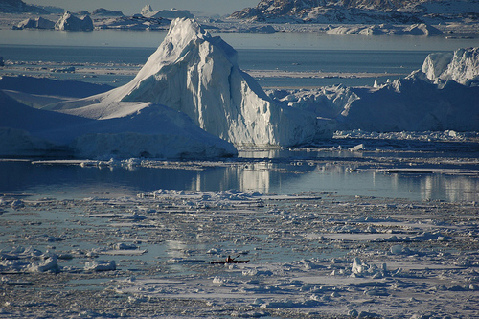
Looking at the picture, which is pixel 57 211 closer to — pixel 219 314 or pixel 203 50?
pixel 219 314

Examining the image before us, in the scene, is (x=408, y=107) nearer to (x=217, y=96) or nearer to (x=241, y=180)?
(x=217, y=96)

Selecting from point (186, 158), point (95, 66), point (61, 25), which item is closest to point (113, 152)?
point (186, 158)

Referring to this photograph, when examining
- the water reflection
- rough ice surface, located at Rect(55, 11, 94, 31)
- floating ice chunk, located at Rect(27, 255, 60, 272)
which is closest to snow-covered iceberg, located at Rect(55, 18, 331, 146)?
the water reflection

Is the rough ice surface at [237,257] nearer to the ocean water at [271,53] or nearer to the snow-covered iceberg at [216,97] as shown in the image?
the snow-covered iceberg at [216,97]

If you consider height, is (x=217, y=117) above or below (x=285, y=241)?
above

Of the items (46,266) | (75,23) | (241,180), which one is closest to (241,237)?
(46,266)

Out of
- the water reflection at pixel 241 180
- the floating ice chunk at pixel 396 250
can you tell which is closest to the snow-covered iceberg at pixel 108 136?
the water reflection at pixel 241 180

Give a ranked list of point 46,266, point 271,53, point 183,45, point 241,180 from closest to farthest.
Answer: point 46,266, point 241,180, point 183,45, point 271,53
